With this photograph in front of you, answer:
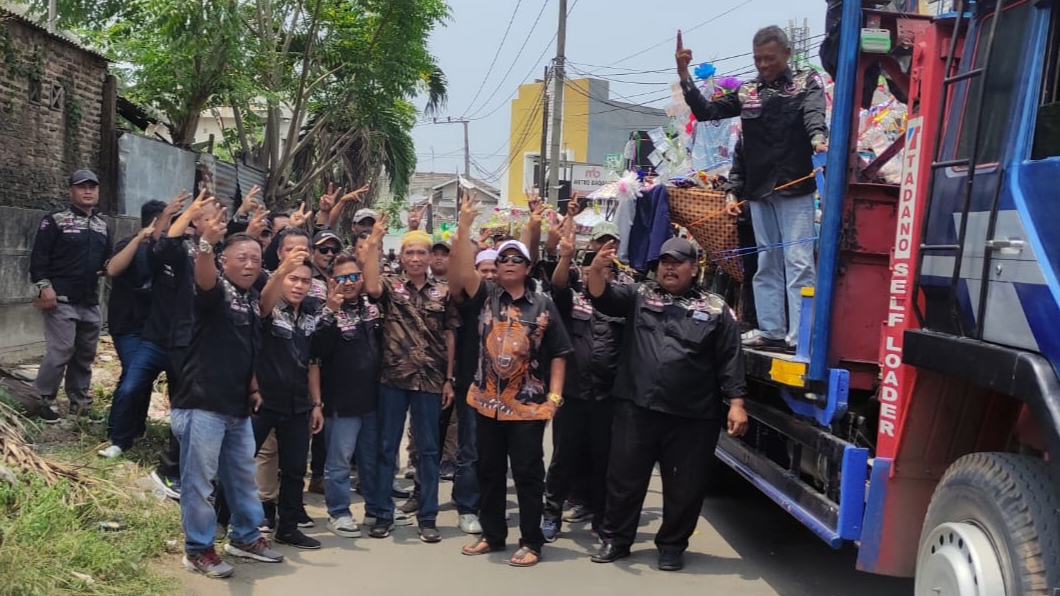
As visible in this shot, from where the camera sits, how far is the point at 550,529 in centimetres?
593

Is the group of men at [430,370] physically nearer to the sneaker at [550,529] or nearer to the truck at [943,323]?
the sneaker at [550,529]

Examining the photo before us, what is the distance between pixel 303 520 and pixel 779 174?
350 centimetres

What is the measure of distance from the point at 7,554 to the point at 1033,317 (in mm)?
4001

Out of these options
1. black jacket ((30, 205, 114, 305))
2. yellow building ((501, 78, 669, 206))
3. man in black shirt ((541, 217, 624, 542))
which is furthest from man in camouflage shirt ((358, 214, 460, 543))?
yellow building ((501, 78, 669, 206))

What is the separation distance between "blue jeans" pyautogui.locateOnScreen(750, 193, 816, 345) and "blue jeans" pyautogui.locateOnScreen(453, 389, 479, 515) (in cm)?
197

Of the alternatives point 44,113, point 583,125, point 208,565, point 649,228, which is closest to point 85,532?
point 208,565

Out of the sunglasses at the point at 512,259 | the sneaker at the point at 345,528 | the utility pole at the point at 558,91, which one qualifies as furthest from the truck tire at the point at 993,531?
the utility pole at the point at 558,91

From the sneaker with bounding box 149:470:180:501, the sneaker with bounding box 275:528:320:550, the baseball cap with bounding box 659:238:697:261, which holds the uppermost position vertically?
the baseball cap with bounding box 659:238:697:261

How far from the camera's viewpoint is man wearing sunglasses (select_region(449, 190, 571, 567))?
5277 millimetres

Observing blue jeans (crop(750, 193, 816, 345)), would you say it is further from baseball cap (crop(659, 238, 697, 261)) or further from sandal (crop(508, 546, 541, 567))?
sandal (crop(508, 546, 541, 567))

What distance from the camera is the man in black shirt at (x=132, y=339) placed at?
613cm

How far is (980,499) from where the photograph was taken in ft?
10.0

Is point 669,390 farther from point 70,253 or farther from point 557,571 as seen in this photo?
point 70,253

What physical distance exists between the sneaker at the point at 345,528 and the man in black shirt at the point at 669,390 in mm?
1496
